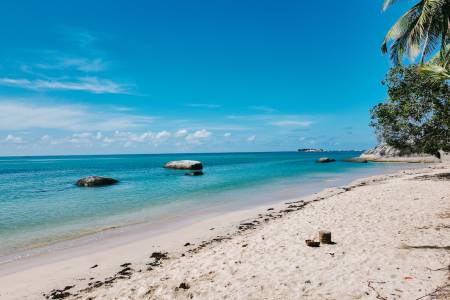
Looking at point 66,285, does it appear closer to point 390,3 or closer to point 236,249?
point 236,249

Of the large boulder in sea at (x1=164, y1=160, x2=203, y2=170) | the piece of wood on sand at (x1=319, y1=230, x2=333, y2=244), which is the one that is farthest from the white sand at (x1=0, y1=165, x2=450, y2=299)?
the large boulder in sea at (x1=164, y1=160, x2=203, y2=170)

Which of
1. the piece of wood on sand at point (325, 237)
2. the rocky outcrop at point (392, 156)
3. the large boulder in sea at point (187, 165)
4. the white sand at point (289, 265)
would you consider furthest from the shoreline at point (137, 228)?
the rocky outcrop at point (392, 156)

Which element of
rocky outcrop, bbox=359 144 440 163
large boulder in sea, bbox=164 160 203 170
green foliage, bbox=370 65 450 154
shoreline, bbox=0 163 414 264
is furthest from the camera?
rocky outcrop, bbox=359 144 440 163

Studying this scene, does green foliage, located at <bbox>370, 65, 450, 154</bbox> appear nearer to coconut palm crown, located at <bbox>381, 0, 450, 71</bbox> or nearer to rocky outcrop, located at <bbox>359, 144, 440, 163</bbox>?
coconut palm crown, located at <bbox>381, 0, 450, 71</bbox>

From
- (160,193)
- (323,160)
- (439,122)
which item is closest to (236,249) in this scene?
(439,122)

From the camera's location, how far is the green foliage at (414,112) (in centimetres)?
1725

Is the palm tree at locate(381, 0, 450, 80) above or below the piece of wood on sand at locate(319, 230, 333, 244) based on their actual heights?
above

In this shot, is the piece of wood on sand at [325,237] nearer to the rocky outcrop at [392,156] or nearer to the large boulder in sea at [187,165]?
the large boulder in sea at [187,165]

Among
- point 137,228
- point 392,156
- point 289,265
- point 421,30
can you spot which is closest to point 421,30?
point 421,30

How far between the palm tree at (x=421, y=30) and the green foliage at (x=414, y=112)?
7.01 feet

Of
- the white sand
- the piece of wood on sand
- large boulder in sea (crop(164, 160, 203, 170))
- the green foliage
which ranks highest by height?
the green foliage

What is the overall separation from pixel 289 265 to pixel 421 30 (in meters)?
12.4

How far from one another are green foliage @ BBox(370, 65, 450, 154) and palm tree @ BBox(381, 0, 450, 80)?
2.14m

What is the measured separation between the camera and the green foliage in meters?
17.2
